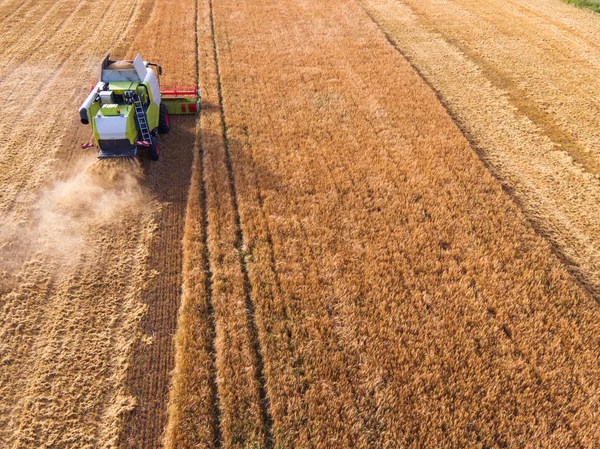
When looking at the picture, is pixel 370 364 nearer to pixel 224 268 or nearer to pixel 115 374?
pixel 224 268

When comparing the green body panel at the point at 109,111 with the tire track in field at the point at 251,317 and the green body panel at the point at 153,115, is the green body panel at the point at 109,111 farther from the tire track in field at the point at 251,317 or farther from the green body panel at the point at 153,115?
the tire track in field at the point at 251,317

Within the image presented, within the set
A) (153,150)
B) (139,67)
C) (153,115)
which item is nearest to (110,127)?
(153,150)

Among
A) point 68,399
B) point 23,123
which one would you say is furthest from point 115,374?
point 23,123

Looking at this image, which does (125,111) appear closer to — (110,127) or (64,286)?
(110,127)

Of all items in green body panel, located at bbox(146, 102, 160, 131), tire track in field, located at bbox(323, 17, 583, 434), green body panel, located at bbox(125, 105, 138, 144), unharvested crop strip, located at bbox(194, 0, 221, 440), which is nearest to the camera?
unharvested crop strip, located at bbox(194, 0, 221, 440)

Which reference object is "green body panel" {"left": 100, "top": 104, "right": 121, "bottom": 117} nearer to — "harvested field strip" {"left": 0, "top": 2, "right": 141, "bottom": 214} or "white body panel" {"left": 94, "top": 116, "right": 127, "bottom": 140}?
"white body panel" {"left": 94, "top": 116, "right": 127, "bottom": 140}

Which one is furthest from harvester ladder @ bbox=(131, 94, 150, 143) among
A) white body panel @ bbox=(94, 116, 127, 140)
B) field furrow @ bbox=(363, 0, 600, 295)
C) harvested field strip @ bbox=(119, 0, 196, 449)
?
field furrow @ bbox=(363, 0, 600, 295)
